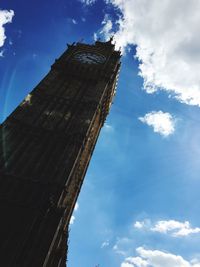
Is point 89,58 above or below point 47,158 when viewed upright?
above

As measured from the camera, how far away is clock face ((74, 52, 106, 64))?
4173cm

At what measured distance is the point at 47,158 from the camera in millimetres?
24906

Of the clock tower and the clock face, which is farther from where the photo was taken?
the clock face

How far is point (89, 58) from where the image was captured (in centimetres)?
4294

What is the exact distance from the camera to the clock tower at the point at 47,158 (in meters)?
19.0

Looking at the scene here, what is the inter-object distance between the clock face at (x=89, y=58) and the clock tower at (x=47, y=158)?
395mm

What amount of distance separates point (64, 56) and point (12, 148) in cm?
2055

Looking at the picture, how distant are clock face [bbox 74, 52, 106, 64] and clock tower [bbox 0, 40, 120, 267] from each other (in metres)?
0.39

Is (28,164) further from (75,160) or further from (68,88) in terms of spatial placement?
(68,88)

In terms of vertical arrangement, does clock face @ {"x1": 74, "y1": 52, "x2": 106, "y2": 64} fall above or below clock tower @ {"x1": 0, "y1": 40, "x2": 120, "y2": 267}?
above

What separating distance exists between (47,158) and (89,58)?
74.6 ft

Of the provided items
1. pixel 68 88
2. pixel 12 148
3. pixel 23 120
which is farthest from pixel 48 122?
pixel 68 88

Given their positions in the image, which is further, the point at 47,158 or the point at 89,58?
the point at 89,58

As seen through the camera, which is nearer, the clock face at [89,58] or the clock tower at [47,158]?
the clock tower at [47,158]
